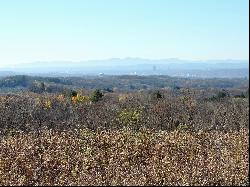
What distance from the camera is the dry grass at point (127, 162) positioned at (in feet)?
47.1

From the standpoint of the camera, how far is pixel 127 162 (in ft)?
61.9

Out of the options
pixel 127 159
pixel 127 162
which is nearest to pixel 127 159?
pixel 127 159

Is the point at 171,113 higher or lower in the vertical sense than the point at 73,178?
lower

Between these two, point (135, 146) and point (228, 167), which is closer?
point (228, 167)

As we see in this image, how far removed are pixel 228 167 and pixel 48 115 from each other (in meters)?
45.7

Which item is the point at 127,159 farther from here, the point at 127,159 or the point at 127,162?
the point at 127,162

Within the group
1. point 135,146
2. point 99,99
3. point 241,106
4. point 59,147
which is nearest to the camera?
point 59,147

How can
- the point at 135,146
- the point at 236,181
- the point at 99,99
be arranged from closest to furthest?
the point at 236,181, the point at 135,146, the point at 99,99

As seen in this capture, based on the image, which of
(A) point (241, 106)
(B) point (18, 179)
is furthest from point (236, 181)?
(A) point (241, 106)

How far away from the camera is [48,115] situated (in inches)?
2339

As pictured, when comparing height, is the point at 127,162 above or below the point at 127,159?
above

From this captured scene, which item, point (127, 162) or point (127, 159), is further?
point (127, 159)

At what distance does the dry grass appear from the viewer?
566 inches

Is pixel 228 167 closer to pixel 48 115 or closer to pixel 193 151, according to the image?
pixel 193 151
